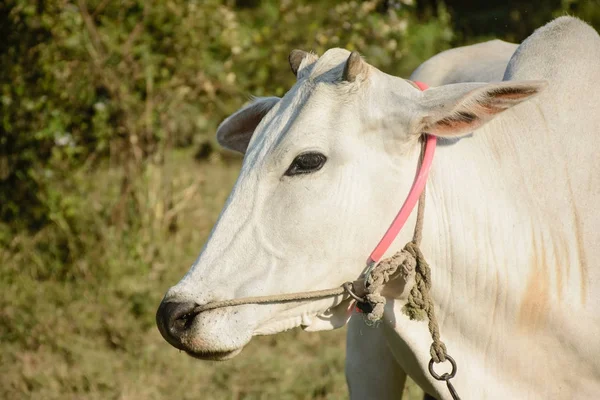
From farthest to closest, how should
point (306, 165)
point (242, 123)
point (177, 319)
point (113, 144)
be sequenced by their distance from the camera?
point (113, 144) < point (242, 123) < point (306, 165) < point (177, 319)

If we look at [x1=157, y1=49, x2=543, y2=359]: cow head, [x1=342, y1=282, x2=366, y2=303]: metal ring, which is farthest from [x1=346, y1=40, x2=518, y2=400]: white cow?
[x1=157, y1=49, x2=543, y2=359]: cow head

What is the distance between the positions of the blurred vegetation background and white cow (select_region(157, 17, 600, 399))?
7.60 ft

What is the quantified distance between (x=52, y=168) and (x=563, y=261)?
4.20 m

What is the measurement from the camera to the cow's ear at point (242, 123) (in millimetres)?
2840

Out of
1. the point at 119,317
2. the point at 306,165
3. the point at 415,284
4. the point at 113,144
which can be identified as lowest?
the point at 119,317

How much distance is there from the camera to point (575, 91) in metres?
2.71

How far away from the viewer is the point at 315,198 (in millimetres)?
2258

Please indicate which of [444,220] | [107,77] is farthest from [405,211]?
[107,77]

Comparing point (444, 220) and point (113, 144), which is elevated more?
A: point (444, 220)

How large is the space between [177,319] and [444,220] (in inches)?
32.6

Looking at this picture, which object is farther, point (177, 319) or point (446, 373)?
point (446, 373)

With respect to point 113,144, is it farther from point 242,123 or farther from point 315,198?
point 315,198

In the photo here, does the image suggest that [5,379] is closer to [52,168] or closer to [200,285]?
[52,168]

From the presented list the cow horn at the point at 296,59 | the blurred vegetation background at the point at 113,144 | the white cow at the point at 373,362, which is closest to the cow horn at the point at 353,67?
the cow horn at the point at 296,59
